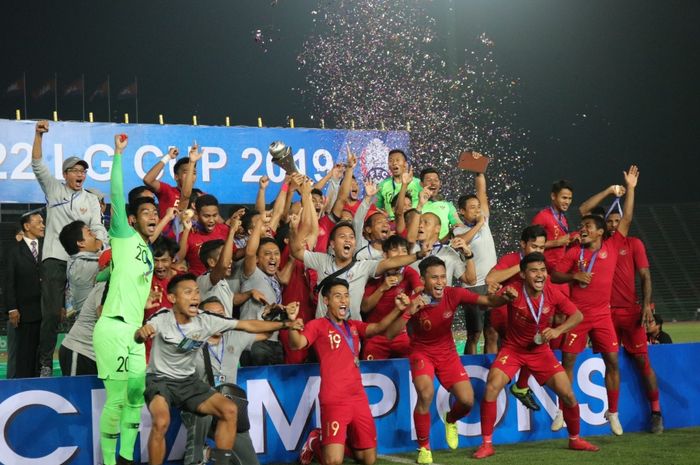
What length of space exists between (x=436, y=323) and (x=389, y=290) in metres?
0.81

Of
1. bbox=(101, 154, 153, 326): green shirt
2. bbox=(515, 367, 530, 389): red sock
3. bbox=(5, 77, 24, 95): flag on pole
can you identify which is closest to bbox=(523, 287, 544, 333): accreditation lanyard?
bbox=(515, 367, 530, 389): red sock

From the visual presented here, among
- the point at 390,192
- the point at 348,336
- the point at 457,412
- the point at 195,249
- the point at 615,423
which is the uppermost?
the point at 390,192

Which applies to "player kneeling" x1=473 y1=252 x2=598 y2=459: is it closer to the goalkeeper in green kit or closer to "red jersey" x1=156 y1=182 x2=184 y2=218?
the goalkeeper in green kit

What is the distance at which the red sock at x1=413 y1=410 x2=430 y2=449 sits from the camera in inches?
328

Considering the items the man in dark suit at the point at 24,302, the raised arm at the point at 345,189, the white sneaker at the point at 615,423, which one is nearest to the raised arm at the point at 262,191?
the raised arm at the point at 345,189

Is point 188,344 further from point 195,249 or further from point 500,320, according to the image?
point 500,320

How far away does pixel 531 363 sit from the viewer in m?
8.83

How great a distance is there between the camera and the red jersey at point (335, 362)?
811 cm

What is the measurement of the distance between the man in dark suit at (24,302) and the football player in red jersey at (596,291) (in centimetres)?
532

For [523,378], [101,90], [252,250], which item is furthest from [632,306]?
[101,90]

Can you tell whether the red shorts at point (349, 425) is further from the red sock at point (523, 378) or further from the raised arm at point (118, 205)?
the raised arm at point (118, 205)

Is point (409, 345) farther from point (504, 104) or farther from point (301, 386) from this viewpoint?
point (504, 104)

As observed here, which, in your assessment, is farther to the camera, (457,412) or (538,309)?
(538,309)

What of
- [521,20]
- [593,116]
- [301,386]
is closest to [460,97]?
[521,20]
